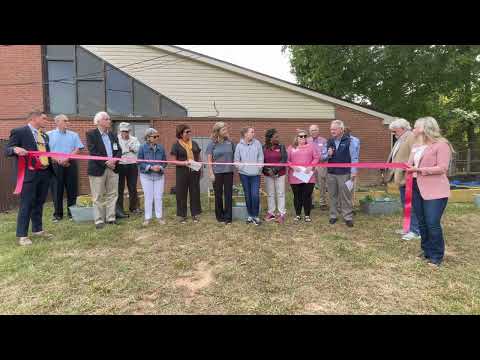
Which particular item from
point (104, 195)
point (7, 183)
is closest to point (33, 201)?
point (104, 195)

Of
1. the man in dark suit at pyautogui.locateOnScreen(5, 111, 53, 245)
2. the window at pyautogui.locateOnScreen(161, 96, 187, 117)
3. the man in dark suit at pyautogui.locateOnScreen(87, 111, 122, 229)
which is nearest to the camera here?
the man in dark suit at pyautogui.locateOnScreen(5, 111, 53, 245)

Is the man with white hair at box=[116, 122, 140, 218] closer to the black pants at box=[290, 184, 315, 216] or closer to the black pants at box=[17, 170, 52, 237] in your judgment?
the black pants at box=[17, 170, 52, 237]

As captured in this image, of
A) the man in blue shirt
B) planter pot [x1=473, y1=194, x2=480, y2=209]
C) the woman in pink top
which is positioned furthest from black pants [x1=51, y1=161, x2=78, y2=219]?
planter pot [x1=473, y1=194, x2=480, y2=209]

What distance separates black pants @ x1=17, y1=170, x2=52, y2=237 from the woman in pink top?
423cm

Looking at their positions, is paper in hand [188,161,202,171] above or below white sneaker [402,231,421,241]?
above

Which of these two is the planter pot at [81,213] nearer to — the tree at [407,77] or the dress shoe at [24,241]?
the dress shoe at [24,241]

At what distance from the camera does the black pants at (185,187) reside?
5.60 meters

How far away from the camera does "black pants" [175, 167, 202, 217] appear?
18.4 ft

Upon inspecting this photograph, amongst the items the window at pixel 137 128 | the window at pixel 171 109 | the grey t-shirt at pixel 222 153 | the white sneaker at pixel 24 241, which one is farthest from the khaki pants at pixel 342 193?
the window at pixel 137 128

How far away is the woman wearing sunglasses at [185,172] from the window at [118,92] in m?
5.32

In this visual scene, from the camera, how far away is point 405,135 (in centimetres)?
463

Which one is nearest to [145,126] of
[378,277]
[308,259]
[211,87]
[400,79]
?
[211,87]

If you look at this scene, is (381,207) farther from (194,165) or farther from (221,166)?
(194,165)

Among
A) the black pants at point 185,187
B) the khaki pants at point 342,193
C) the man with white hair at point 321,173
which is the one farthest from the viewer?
the man with white hair at point 321,173
